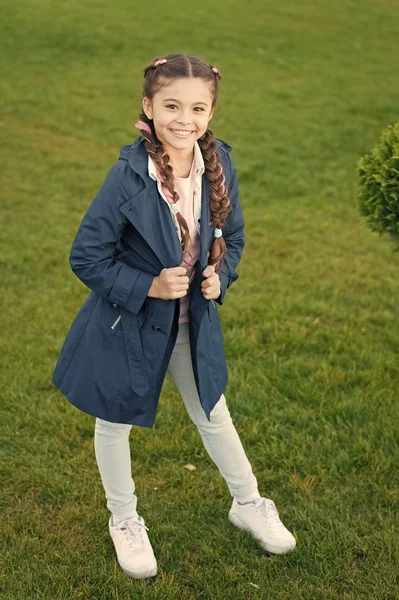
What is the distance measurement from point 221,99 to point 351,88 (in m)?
2.17

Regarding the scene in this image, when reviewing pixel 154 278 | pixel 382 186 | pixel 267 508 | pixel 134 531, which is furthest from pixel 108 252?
pixel 382 186

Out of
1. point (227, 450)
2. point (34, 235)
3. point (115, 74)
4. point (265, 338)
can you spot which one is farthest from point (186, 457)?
point (115, 74)

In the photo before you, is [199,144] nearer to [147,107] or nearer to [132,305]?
[147,107]

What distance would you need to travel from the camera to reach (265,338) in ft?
16.1

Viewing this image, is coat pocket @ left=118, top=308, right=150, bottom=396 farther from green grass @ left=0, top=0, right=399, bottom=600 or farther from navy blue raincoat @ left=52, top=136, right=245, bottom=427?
green grass @ left=0, top=0, right=399, bottom=600

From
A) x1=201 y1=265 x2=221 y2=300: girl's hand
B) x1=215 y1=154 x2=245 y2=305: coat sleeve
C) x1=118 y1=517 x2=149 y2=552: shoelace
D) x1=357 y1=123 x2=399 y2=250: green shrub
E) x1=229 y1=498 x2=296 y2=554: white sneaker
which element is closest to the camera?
x1=201 y1=265 x2=221 y2=300: girl's hand

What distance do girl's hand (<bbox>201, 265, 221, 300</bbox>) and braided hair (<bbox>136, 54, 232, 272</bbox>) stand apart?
96mm

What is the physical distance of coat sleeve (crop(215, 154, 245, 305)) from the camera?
9.38 feet

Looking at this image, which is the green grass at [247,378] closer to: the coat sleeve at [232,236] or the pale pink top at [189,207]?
the coat sleeve at [232,236]

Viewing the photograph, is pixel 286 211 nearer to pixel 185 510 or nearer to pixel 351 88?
pixel 185 510

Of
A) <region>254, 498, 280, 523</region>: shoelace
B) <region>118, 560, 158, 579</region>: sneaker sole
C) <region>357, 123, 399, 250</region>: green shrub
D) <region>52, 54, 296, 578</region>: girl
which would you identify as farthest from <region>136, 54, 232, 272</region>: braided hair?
<region>357, 123, 399, 250</region>: green shrub

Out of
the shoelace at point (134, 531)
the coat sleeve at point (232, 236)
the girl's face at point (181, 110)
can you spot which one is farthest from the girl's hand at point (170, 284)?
the shoelace at point (134, 531)

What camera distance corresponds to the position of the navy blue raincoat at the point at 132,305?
8.44 feet

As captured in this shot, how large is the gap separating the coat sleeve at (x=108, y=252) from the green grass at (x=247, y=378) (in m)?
1.13
